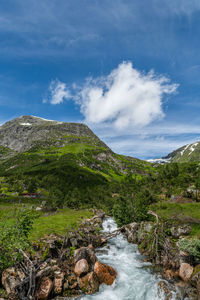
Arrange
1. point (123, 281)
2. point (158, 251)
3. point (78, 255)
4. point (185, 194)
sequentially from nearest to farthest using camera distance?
point (123, 281)
point (78, 255)
point (158, 251)
point (185, 194)

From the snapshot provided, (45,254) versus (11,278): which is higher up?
(11,278)

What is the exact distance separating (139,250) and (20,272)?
24318 mm

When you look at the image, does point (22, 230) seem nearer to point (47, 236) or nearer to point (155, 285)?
point (47, 236)

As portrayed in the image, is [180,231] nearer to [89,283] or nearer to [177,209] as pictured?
[177,209]

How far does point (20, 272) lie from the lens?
19.1 metres

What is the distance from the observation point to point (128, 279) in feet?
78.0

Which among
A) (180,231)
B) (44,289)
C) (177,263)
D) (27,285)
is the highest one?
(180,231)

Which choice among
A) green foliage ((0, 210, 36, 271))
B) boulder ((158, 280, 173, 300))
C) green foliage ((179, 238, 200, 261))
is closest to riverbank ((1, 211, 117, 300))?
green foliage ((0, 210, 36, 271))

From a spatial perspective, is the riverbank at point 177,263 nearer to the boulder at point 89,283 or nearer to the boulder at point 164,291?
the boulder at point 164,291

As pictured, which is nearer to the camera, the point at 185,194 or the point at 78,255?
the point at 78,255

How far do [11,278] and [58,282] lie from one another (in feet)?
17.7

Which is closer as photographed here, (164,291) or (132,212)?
(164,291)

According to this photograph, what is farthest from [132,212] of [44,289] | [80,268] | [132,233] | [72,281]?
[44,289]

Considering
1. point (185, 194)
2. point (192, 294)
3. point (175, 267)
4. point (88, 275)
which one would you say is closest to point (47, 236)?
point (88, 275)
